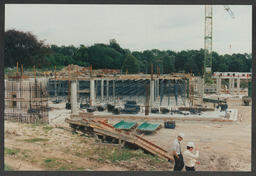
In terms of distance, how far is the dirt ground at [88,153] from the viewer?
32.2 feet

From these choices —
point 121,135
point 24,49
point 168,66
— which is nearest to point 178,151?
point 121,135

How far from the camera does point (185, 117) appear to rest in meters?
21.1

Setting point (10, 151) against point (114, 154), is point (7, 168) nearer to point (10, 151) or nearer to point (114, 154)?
point (10, 151)

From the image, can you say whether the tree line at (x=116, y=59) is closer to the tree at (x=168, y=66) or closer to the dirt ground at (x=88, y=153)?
the tree at (x=168, y=66)

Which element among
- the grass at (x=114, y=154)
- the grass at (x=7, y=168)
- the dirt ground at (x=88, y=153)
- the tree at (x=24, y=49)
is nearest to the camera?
the grass at (x=7, y=168)

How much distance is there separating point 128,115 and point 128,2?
47.8ft

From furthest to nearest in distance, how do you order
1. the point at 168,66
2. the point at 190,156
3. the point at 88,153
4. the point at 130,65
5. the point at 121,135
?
the point at 168,66
the point at 130,65
the point at 121,135
the point at 88,153
the point at 190,156

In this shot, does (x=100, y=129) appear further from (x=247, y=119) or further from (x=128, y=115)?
(x=247, y=119)

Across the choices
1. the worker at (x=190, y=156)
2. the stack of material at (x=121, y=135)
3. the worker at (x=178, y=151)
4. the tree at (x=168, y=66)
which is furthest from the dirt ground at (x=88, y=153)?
the tree at (x=168, y=66)

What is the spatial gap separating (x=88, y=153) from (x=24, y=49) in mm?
34810

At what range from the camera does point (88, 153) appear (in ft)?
37.9

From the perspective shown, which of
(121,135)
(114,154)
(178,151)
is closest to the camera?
(178,151)

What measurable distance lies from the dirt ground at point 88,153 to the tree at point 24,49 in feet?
84.0

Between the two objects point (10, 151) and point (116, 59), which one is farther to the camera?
point (116, 59)
